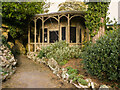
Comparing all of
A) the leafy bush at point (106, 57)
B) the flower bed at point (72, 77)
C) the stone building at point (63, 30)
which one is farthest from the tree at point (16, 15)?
the leafy bush at point (106, 57)

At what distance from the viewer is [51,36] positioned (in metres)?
12.4

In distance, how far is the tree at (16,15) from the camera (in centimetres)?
923

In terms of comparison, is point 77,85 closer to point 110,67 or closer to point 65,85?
point 65,85

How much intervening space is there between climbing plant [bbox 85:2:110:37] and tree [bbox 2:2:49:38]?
226 inches

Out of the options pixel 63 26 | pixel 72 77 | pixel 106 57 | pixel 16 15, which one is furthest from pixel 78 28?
pixel 106 57

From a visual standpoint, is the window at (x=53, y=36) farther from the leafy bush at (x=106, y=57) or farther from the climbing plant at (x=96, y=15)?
the leafy bush at (x=106, y=57)

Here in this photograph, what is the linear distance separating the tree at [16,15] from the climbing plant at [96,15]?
18.8 feet

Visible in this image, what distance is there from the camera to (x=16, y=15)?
973cm

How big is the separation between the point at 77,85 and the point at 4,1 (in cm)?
874

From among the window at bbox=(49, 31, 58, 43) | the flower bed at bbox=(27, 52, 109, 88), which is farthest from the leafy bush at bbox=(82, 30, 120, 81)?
the window at bbox=(49, 31, 58, 43)

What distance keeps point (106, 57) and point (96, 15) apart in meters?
4.80

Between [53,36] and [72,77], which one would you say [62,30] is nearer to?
[53,36]

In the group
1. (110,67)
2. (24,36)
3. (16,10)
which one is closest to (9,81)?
(110,67)

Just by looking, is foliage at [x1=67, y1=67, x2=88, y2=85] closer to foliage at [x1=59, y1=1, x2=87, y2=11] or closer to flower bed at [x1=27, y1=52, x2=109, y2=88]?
flower bed at [x1=27, y1=52, x2=109, y2=88]
